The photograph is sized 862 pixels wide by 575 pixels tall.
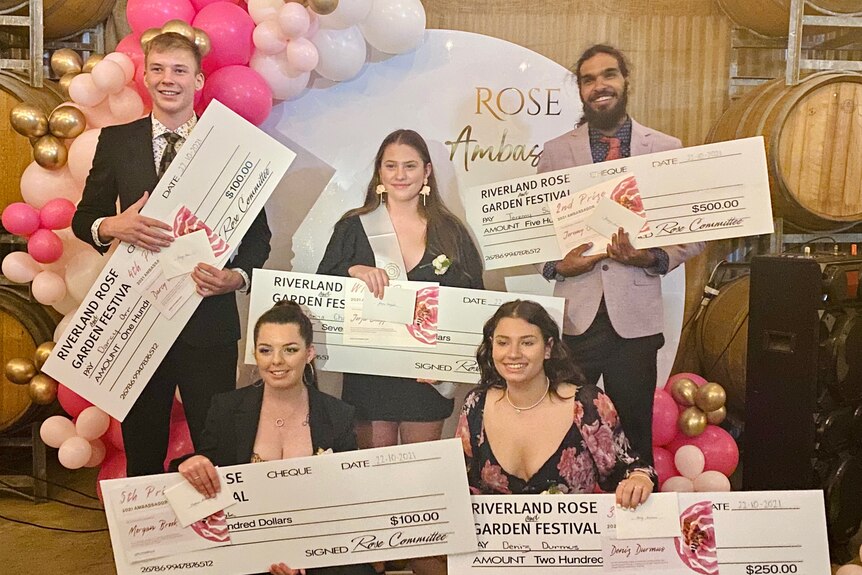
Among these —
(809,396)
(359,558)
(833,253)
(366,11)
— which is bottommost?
(359,558)

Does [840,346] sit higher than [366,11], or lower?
lower

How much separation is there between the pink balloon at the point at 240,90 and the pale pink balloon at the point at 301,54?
12 cm

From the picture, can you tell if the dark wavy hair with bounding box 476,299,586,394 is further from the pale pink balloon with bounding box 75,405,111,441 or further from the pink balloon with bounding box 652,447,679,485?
the pale pink balloon with bounding box 75,405,111,441

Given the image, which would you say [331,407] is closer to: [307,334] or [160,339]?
[307,334]

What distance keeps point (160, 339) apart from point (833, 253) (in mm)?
2206

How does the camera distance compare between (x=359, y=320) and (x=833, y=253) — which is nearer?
(x=359, y=320)

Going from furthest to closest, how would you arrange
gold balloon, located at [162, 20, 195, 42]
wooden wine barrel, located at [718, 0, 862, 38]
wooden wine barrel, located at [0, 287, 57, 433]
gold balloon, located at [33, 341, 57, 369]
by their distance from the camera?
wooden wine barrel, located at [0, 287, 57, 433], wooden wine barrel, located at [718, 0, 862, 38], gold balloon, located at [33, 341, 57, 369], gold balloon, located at [162, 20, 195, 42]

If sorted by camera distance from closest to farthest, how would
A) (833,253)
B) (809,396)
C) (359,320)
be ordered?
(809,396)
(359,320)
(833,253)

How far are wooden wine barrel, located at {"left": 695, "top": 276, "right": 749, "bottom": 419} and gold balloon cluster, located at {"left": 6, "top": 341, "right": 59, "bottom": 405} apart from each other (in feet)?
6.93

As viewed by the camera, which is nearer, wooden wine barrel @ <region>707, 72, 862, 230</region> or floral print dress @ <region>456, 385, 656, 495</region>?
floral print dress @ <region>456, 385, 656, 495</region>

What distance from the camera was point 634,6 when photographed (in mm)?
2398

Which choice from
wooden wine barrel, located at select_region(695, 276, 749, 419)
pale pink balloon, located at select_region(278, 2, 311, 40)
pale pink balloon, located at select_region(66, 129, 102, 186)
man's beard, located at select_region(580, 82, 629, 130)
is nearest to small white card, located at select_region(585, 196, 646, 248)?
man's beard, located at select_region(580, 82, 629, 130)

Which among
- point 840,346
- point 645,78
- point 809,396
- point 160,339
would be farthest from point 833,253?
point 160,339

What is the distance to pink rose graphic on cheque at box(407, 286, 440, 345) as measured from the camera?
232 centimetres
